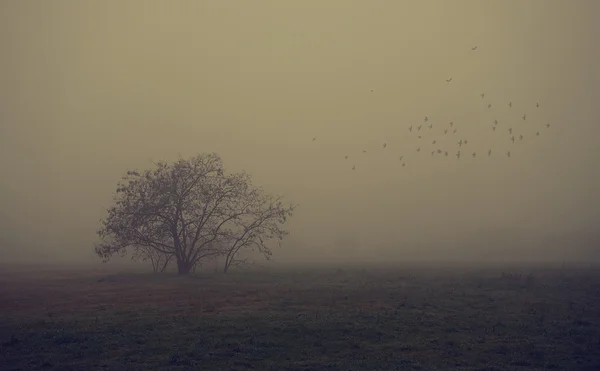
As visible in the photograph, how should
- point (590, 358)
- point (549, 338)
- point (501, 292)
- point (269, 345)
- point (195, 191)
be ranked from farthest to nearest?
point (195, 191)
point (501, 292)
point (549, 338)
point (269, 345)
point (590, 358)

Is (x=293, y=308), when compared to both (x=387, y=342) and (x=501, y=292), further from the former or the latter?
(x=501, y=292)

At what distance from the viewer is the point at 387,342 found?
2242 centimetres

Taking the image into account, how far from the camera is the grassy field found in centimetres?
1944

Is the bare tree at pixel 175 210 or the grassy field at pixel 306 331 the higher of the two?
the bare tree at pixel 175 210

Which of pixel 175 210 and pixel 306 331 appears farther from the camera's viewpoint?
pixel 175 210

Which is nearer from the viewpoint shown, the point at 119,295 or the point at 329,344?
the point at 329,344

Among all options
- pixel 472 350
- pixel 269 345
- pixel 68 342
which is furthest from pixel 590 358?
pixel 68 342

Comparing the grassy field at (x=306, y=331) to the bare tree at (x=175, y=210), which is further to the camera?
the bare tree at (x=175, y=210)

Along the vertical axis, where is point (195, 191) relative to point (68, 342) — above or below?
above

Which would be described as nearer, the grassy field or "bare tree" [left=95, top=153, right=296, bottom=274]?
the grassy field

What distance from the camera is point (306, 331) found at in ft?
79.1

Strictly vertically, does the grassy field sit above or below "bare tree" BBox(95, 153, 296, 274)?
below

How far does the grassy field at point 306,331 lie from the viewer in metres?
19.4

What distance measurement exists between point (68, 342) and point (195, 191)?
1574 inches
